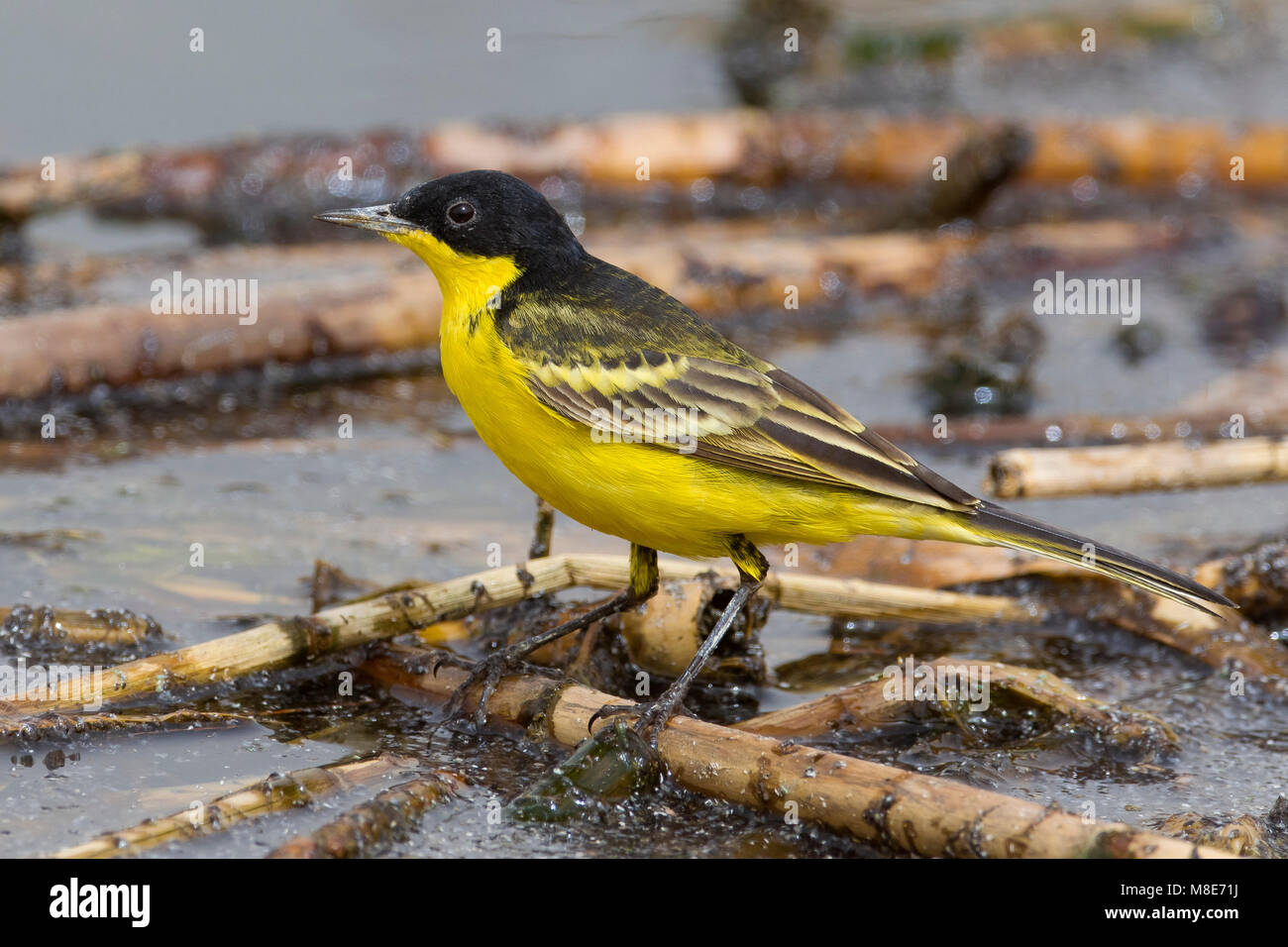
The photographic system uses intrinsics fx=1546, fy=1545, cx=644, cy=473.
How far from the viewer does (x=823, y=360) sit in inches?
370

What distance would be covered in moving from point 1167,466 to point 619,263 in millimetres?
4186

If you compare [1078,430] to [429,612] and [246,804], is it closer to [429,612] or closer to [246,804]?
[429,612]

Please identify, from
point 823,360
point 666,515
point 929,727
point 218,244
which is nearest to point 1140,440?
point 823,360

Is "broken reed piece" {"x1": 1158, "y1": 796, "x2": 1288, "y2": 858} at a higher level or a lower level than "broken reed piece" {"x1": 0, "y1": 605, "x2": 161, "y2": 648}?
lower

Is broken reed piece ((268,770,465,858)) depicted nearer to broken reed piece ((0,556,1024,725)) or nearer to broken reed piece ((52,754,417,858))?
broken reed piece ((52,754,417,858))

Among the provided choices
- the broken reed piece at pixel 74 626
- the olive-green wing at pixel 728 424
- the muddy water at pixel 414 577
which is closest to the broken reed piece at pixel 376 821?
the muddy water at pixel 414 577

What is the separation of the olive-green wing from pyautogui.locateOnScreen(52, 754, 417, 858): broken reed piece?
122 centimetres

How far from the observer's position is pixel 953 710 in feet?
15.9

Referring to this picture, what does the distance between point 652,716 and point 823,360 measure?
522cm

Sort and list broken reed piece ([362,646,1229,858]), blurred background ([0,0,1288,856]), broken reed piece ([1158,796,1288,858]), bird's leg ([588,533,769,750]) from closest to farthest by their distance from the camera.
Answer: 1. broken reed piece ([362,646,1229,858])
2. broken reed piece ([1158,796,1288,858])
3. bird's leg ([588,533,769,750])
4. blurred background ([0,0,1288,856])
